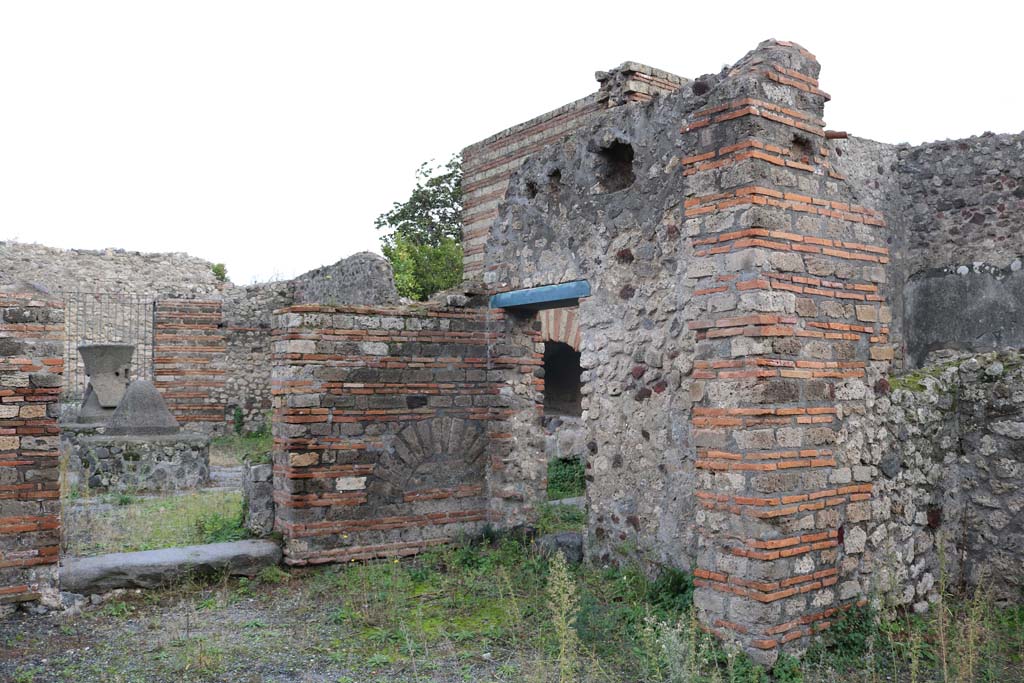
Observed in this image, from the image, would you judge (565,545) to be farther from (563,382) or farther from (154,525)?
(563,382)

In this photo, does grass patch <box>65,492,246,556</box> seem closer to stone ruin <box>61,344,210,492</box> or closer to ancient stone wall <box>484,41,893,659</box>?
stone ruin <box>61,344,210,492</box>

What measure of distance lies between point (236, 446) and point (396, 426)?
32.4 ft

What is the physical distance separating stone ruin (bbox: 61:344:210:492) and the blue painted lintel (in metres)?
5.97

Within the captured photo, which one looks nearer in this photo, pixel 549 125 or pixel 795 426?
pixel 795 426

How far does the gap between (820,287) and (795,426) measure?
0.80 meters

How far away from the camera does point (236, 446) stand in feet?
51.2

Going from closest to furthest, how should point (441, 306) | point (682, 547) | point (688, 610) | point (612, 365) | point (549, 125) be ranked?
point (688, 610) → point (682, 547) → point (612, 365) → point (441, 306) → point (549, 125)

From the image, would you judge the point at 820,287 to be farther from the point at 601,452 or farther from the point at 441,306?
the point at 441,306

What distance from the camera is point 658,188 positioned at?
5449 millimetres

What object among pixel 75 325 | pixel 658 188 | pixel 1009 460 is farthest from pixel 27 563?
pixel 75 325

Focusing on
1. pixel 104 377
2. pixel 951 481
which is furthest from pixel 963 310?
pixel 104 377

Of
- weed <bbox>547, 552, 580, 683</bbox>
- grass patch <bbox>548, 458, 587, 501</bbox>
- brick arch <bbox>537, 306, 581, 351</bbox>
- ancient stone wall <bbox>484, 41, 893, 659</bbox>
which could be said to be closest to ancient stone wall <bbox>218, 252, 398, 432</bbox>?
brick arch <bbox>537, 306, 581, 351</bbox>

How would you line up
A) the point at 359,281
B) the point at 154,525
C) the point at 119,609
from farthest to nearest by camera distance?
the point at 359,281 < the point at 154,525 < the point at 119,609

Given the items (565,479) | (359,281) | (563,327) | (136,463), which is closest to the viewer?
(565,479)
